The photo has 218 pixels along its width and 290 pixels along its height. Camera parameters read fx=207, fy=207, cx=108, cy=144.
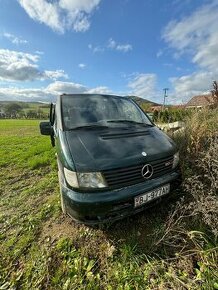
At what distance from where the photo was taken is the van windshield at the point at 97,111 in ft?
10.9

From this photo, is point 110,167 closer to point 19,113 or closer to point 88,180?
point 88,180

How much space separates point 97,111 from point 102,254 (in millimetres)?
2225

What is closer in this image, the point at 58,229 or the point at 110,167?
the point at 110,167

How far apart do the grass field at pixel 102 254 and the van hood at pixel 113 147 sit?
81 centimetres

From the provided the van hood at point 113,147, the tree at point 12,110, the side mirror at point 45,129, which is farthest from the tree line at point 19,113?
the van hood at point 113,147

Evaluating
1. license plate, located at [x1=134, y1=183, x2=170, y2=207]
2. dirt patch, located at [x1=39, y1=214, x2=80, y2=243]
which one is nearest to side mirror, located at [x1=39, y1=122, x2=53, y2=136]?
dirt patch, located at [x1=39, y1=214, x2=80, y2=243]

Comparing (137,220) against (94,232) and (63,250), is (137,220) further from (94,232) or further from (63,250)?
(63,250)

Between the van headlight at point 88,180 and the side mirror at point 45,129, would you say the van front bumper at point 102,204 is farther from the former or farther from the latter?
the side mirror at point 45,129

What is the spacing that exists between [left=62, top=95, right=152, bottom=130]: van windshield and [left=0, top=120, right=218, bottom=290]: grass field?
1498mm

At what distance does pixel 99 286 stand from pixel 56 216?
1437 millimetres

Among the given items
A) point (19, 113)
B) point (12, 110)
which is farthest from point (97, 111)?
point (12, 110)

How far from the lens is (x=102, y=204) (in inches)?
88.3

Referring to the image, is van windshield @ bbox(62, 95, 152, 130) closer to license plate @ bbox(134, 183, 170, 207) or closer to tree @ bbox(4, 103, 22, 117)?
license plate @ bbox(134, 183, 170, 207)

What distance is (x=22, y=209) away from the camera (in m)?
3.63
